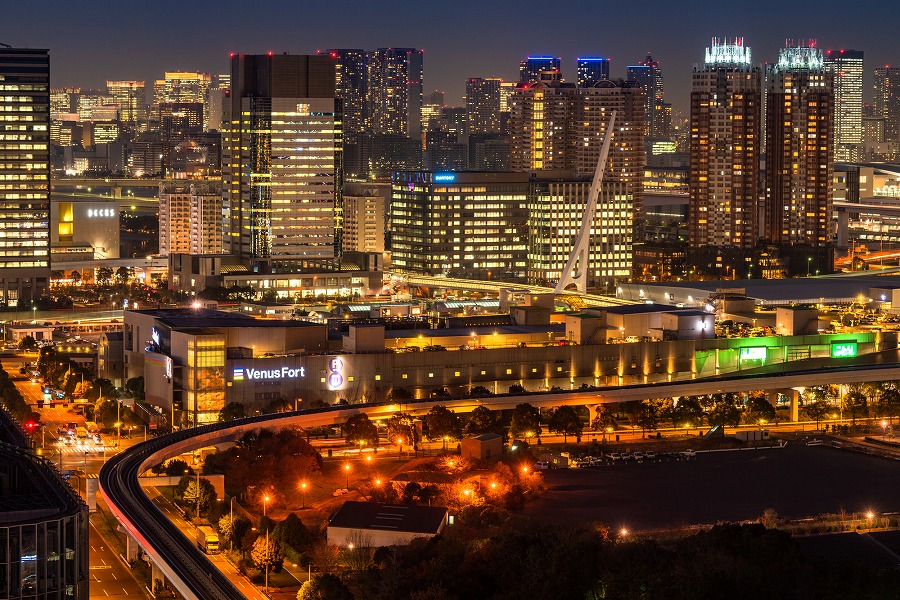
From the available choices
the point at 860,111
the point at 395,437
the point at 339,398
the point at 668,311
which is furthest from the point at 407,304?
the point at 860,111

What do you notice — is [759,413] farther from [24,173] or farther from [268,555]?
[24,173]

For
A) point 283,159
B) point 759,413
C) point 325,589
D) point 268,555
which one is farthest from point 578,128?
point 325,589

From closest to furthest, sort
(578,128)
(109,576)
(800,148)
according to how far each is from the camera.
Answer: (109,576) < (800,148) < (578,128)

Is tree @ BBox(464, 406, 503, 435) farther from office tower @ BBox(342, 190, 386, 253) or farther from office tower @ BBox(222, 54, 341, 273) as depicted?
office tower @ BBox(342, 190, 386, 253)

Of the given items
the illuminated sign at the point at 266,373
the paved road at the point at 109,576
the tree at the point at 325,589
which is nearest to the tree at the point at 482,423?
the illuminated sign at the point at 266,373

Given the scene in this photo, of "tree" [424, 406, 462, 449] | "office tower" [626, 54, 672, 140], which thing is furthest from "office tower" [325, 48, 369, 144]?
"tree" [424, 406, 462, 449]

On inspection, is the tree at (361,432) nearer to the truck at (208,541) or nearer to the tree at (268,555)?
the truck at (208,541)
